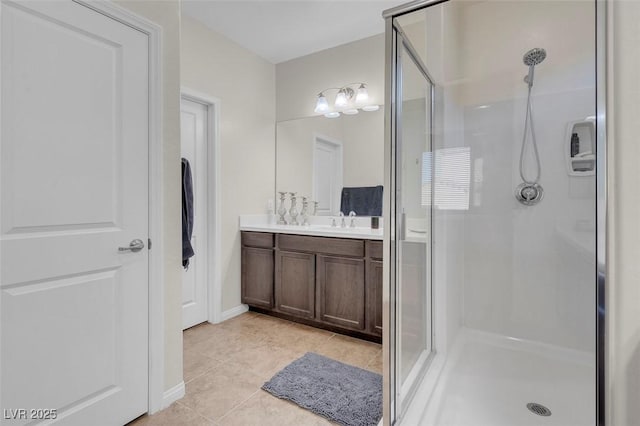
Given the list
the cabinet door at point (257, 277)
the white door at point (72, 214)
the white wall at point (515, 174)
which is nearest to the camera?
the white door at point (72, 214)

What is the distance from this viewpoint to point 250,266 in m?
3.06

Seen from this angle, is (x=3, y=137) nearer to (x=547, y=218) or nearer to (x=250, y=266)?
(x=250, y=266)

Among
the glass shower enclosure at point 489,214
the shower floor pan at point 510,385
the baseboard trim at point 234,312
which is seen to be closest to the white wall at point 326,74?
the glass shower enclosure at point 489,214

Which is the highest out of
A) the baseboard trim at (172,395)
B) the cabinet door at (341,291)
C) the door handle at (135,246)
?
the door handle at (135,246)

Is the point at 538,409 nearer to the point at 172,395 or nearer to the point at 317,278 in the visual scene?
the point at 317,278

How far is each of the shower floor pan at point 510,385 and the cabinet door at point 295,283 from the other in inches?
46.3

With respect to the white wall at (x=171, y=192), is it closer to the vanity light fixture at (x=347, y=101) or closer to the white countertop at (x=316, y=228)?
the white countertop at (x=316, y=228)

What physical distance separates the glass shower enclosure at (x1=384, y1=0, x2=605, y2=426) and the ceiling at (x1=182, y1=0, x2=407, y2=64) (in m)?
0.75

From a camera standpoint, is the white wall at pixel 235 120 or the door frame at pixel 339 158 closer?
the white wall at pixel 235 120

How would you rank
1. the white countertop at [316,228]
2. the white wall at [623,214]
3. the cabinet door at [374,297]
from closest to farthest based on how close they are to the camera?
the white wall at [623,214]
the cabinet door at [374,297]
the white countertop at [316,228]

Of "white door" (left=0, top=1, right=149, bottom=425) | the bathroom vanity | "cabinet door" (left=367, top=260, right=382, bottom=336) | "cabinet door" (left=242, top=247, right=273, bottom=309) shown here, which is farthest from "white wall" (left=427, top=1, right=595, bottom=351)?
"white door" (left=0, top=1, right=149, bottom=425)

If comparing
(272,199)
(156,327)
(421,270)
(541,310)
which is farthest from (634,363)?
(272,199)

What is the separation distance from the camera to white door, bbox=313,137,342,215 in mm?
3107

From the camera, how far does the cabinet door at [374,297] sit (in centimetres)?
237
